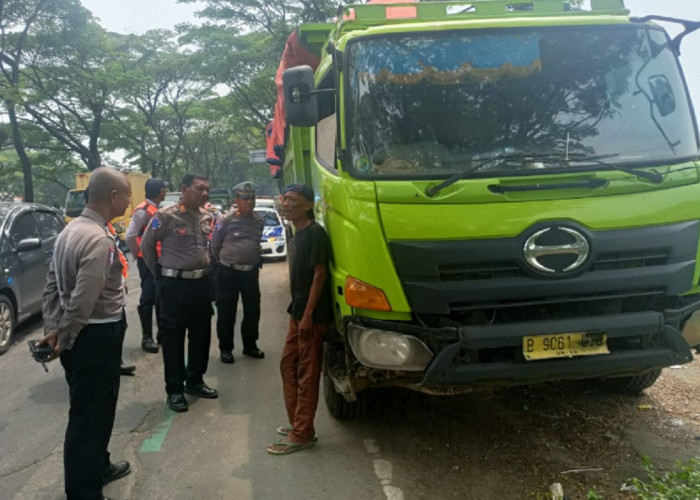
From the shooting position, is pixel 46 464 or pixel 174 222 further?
pixel 174 222

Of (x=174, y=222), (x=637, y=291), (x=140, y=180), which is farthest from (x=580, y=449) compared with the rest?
(x=140, y=180)

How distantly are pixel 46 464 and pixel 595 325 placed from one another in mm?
3334

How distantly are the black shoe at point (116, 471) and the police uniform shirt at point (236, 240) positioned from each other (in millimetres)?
2265

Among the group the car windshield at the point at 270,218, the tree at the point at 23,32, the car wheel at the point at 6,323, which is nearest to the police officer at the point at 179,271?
→ the car wheel at the point at 6,323

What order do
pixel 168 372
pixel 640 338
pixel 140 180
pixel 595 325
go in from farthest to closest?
pixel 140 180, pixel 168 372, pixel 640 338, pixel 595 325

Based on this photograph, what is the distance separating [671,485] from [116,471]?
3029 mm

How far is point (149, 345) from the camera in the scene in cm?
551

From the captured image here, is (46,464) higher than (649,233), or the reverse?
(649,233)

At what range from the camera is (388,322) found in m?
2.66

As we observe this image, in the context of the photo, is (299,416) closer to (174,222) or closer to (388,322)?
(388,322)

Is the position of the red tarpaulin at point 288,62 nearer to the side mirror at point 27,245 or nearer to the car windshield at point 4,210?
the side mirror at point 27,245

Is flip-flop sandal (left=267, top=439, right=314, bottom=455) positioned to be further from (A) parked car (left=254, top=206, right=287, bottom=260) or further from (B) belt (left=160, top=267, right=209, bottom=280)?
(A) parked car (left=254, top=206, right=287, bottom=260)

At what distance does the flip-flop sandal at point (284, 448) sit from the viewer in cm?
328

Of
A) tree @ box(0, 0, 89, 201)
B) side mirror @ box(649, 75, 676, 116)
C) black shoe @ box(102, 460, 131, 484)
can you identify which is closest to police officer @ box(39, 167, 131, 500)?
black shoe @ box(102, 460, 131, 484)
